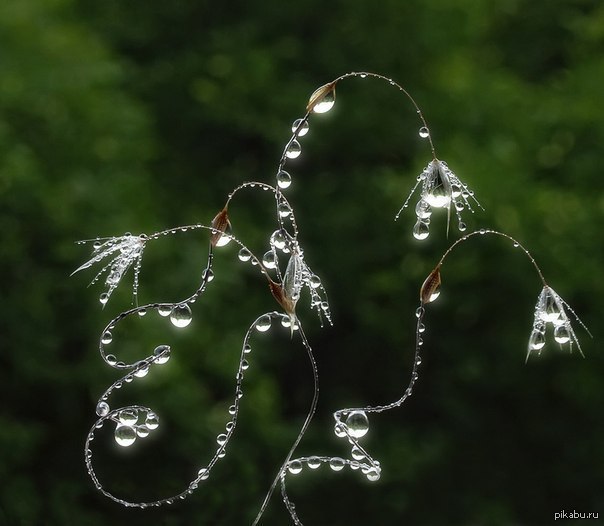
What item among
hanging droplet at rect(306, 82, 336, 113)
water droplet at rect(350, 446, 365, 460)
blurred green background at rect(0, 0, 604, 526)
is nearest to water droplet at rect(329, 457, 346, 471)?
water droplet at rect(350, 446, 365, 460)

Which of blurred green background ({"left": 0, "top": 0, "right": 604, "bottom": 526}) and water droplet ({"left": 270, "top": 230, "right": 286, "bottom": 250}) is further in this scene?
blurred green background ({"left": 0, "top": 0, "right": 604, "bottom": 526})

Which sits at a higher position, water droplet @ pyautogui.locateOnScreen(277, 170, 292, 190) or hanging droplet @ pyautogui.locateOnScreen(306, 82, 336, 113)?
hanging droplet @ pyautogui.locateOnScreen(306, 82, 336, 113)

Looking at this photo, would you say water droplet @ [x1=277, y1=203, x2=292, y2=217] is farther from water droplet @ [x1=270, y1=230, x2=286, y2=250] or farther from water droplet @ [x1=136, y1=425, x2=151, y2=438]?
water droplet @ [x1=136, y1=425, x2=151, y2=438]

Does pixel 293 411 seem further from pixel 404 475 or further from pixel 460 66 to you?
pixel 460 66

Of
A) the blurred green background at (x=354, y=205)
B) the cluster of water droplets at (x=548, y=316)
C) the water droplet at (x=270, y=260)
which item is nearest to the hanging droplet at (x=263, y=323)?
the water droplet at (x=270, y=260)

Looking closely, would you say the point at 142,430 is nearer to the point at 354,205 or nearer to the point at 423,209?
the point at 423,209

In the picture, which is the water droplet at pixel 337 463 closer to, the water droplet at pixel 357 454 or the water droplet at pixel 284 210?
the water droplet at pixel 357 454
